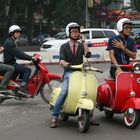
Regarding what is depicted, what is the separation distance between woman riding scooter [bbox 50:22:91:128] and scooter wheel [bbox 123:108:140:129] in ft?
3.40

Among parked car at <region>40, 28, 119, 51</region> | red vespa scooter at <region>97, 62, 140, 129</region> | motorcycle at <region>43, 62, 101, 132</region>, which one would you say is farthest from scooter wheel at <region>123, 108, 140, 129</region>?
parked car at <region>40, 28, 119, 51</region>

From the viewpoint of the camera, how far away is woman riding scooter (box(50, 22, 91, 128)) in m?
7.97

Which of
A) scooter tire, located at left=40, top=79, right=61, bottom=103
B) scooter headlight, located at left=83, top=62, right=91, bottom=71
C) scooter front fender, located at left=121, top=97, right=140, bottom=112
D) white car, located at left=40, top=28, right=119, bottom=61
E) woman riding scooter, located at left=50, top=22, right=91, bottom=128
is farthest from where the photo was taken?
white car, located at left=40, top=28, right=119, bottom=61

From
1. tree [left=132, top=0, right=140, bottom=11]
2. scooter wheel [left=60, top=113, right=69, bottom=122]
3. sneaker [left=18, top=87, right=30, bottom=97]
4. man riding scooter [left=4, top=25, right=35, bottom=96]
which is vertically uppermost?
tree [left=132, top=0, right=140, bottom=11]

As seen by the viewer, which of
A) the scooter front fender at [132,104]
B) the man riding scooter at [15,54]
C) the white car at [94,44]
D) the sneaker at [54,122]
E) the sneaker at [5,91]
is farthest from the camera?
the white car at [94,44]

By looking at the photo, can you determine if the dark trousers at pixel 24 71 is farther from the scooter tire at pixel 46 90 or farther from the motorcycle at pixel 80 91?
the motorcycle at pixel 80 91

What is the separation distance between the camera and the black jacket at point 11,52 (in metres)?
10.6

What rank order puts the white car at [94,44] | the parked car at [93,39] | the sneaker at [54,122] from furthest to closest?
1. the parked car at [93,39]
2. the white car at [94,44]
3. the sneaker at [54,122]

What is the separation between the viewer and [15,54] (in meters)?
10.6

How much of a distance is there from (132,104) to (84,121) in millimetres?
809

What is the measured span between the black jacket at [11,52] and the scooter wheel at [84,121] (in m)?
3.28

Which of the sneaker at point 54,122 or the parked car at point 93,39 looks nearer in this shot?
the sneaker at point 54,122

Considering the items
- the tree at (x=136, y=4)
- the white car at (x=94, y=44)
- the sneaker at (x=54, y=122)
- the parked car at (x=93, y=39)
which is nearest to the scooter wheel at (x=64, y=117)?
the sneaker at (x=54, y=122)

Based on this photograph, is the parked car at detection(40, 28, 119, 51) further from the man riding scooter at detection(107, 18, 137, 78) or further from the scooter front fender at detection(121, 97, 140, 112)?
the scooter front fender at detection(121, 97, 140, 112)
